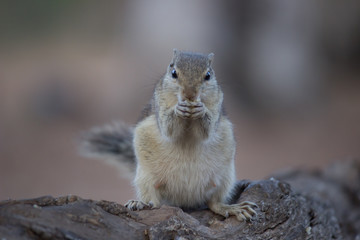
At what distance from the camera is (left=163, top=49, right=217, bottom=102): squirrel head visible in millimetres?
3154

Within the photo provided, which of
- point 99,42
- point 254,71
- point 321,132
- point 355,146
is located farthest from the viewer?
point 99,42

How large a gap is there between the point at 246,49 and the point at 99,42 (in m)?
5.52

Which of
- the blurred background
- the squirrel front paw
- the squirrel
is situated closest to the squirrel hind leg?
the squirrel

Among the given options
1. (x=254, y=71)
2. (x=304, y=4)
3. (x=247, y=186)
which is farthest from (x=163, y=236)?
(x=304, y=4)

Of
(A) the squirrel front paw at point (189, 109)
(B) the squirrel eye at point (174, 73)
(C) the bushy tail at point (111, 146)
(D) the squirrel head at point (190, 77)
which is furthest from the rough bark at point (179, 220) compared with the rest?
(C) the bushy tail at point (111, 146)

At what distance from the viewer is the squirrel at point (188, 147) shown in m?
3.20

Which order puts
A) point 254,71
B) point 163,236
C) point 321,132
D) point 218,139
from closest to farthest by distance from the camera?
point 163,236
point 218,139
point 321,132
point 254,71

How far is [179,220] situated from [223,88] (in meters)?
7.03

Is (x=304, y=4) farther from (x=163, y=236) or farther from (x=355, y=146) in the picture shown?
(x=163, y=236)

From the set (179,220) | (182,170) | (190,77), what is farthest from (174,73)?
(179,220)

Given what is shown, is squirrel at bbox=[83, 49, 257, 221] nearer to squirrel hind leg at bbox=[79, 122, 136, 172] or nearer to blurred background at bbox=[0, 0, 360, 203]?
squirrel hind leg at bbox=[79, 122, 136, 172]

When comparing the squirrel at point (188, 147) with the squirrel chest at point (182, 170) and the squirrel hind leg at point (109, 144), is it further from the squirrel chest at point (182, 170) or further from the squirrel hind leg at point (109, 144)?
the squirrel hind leg at point (109, 144)

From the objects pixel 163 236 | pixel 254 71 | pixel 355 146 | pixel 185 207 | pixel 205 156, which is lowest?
pixel 163 236

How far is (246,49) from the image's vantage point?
37.8ft
